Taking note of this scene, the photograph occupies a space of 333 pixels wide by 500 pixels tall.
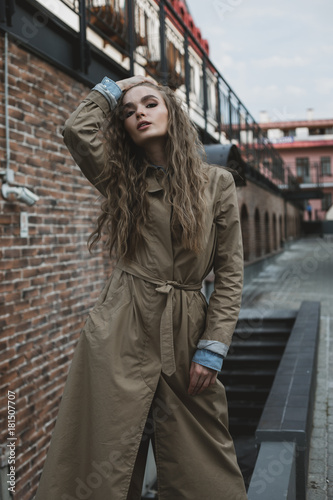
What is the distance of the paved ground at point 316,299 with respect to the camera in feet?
11.5

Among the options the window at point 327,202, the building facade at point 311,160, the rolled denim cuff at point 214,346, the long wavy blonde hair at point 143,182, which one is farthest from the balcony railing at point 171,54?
the window at point 327,202

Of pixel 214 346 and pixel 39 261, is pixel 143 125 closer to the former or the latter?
pixel 214 346

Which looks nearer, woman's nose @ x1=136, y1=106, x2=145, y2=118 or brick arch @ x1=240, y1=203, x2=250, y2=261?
woman's nose @ x1=136, y1=106, x2=145, y2=118

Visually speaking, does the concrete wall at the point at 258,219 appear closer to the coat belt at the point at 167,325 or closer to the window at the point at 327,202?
the coat belt at the point at 167,325

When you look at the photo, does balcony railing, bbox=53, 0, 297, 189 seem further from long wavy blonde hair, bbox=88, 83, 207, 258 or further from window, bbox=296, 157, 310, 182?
window, bbox=296, 157, 310, 182

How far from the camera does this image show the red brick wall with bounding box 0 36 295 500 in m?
3.92

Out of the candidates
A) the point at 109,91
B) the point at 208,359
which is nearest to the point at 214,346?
the point at 208,359

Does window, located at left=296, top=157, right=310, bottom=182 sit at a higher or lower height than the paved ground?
higher

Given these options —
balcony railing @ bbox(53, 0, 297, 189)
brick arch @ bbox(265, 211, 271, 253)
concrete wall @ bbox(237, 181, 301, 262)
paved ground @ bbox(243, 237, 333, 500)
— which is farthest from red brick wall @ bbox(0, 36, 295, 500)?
brick arch @ bbox(265, 211, 271, 253)

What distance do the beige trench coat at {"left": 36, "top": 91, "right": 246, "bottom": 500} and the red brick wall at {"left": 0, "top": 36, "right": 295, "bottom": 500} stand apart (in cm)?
206

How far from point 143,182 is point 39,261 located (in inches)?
101

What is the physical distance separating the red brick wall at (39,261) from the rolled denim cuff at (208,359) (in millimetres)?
2289

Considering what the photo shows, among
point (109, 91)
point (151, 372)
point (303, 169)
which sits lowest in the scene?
point (151, 372)

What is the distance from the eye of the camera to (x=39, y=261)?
4.36 metres
